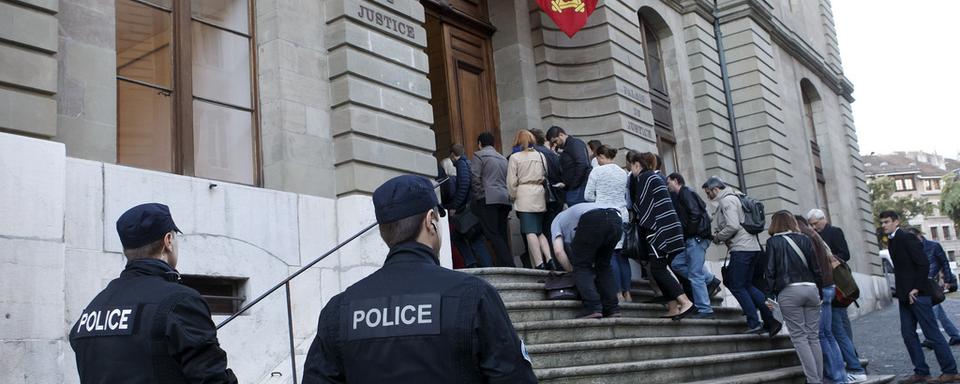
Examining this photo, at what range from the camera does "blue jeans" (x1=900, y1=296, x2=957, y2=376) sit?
9.43 metres

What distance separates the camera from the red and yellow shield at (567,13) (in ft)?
45.6

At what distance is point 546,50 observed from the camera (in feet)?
50.9

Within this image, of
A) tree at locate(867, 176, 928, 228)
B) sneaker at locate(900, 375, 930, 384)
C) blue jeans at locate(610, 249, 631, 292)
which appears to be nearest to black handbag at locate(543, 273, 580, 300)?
blue jeans at locate(610, 249, 631, 292)

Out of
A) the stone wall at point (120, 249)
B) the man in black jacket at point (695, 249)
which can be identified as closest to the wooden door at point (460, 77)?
the stone wall at point (120, 249)

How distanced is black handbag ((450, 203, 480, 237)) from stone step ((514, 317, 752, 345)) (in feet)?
8.72

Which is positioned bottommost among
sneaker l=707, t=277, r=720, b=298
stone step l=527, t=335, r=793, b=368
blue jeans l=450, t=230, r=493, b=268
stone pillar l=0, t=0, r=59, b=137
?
stone step l=527, t=335, r=793, b=368

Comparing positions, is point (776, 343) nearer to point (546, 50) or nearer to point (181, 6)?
point (546, 50)

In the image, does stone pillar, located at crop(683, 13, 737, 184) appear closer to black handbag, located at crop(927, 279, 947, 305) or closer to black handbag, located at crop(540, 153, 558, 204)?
black handbag, located at crop(540, 153, 558, 204)

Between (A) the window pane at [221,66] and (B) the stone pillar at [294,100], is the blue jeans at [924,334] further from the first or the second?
(A) the window pane at [221,66]

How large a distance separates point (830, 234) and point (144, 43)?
8170 millimetres

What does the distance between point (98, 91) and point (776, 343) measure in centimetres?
811

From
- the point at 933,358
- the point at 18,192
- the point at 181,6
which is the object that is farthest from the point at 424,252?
the point at 933,358

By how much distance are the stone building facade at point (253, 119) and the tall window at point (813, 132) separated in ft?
36.1

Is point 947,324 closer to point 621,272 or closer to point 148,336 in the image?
point 621,272
